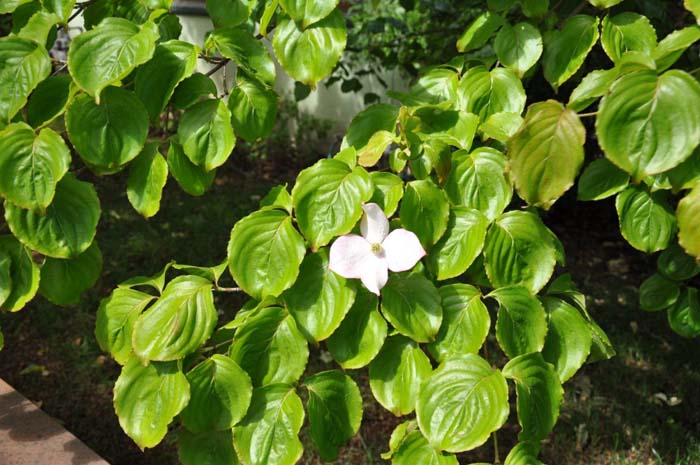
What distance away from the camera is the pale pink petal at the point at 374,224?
1.01 meters

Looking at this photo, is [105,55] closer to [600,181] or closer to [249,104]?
[249,104]

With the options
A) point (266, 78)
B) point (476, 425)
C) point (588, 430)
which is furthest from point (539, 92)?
point (476, 425)

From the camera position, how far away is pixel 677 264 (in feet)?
5.33

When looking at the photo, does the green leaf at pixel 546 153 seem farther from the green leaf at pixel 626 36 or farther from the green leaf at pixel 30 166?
the green leaf at pixel 30 166

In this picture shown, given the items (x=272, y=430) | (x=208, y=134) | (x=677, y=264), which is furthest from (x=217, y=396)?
(x=677, y=264)

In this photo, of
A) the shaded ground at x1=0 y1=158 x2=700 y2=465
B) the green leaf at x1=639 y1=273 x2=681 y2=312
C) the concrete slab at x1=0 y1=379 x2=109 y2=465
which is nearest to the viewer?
the green leaf at x1=639 y1=273 x2=681 y2=312

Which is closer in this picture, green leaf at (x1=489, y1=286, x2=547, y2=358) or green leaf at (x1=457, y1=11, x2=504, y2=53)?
green leaf at (x1=489, y1=286, x2=547, y2=358)

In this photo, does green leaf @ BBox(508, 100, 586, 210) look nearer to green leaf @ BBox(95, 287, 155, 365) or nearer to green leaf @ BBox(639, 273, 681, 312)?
green leaf @ BBox(95, 287, 155, 365)

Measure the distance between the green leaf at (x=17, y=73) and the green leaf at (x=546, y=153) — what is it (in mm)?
702

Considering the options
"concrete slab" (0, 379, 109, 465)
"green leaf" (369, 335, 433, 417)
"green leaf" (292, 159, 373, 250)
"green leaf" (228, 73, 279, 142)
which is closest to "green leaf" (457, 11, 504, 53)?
"green leaf" (228, 73, 279, 142)

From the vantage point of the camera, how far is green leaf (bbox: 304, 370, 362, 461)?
1.09m

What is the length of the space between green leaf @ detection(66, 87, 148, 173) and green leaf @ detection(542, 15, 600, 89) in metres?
0.71

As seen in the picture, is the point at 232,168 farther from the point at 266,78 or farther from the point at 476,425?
the point at 476,425

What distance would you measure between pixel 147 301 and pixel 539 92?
3004mm
